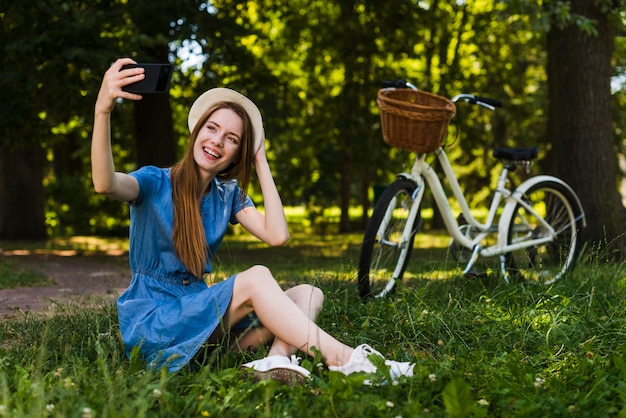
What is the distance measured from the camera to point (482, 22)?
57.4 ft

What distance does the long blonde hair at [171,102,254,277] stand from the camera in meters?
3.30

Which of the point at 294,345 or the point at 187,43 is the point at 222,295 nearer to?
the point at 294,345

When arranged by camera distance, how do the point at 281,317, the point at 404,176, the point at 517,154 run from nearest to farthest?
the point at 281,317
the point at 404,176
the point at 517,154

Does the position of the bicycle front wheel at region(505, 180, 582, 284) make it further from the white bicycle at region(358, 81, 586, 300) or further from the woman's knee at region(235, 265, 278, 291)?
the woman's knee at region(235, 265, 278, 291)

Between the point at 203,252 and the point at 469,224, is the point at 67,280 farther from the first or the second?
the point at 203,252

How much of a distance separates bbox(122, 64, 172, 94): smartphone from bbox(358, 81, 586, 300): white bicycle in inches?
74.9

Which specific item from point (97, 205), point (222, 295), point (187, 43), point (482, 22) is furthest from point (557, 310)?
point (482, 22)

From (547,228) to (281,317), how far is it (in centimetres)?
329

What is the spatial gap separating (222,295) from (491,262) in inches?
109

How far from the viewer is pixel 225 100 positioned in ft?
11.4

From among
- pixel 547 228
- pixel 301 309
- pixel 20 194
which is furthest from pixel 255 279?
pixel 20 194

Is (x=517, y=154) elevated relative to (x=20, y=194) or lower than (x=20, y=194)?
elevated

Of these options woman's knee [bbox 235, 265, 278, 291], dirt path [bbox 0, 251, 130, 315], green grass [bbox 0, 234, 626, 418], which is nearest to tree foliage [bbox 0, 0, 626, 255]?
dirt path [bbox 0, 251, 130, 315]

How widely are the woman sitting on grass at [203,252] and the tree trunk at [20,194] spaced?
975 cm
